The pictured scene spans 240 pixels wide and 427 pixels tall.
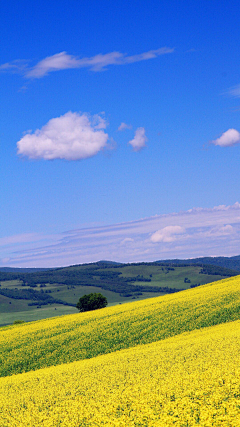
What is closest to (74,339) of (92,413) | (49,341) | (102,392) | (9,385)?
(49,341)

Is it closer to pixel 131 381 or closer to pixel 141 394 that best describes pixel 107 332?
pixel 131 381

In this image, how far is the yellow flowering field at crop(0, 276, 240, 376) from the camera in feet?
136

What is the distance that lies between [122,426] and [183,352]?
13.9 m

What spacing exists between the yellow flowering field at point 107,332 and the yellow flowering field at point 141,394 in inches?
507

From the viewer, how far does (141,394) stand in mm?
18422

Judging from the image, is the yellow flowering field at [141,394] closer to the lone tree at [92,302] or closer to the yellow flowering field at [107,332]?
the yellow flowering field at [107,332]

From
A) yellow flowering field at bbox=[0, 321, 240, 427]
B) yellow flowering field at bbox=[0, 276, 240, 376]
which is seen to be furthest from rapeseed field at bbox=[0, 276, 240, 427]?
yellow flowering field at bbox=[0, 276, 240, 376]

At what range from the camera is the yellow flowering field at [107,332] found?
41.4m

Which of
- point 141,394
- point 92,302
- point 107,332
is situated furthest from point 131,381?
point 92,302

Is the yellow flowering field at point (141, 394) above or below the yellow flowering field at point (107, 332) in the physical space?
above

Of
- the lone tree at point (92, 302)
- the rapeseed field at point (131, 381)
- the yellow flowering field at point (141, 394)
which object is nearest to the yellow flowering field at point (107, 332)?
the rapeseed field at point (131, 381)

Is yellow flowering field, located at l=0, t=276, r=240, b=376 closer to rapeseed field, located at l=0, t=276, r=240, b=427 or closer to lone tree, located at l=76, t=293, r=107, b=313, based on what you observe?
rapeseed field, located at l=0, t=276, r=240, b=427

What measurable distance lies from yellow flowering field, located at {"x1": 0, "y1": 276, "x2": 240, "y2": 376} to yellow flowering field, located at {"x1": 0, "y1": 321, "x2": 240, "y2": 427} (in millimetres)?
12878

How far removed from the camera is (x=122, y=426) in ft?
49.6
